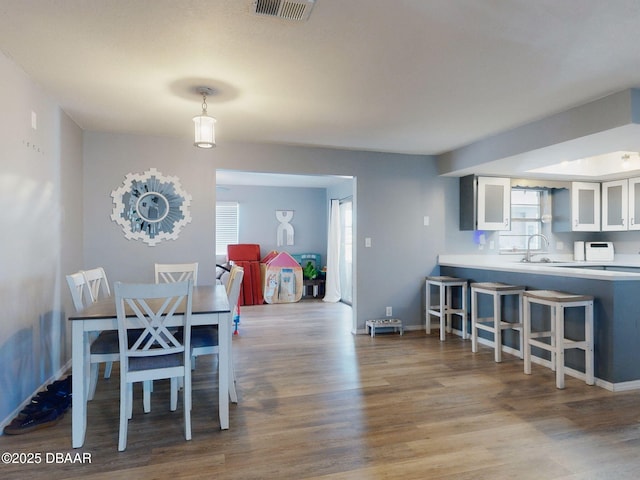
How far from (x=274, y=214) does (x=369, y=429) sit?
19.9 ft

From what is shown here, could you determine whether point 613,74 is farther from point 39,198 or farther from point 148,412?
point 39,198

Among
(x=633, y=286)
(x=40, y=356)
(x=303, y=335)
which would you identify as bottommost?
(x=303, y=335)

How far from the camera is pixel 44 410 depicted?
2496mm

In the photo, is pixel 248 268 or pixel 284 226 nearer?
pixel 248 268

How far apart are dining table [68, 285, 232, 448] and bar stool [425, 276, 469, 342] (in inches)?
111

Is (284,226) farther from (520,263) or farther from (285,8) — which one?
(285,8)

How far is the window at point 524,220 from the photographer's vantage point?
5605 mm

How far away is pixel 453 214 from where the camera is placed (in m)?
5.23

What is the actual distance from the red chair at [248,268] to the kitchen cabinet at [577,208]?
494cm

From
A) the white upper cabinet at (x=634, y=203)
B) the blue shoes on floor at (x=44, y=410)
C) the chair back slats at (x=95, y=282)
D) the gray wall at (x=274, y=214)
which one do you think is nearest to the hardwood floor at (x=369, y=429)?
the blue shoes on floor at (x=44, y=410)

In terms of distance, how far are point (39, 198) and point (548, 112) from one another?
4.15 meters

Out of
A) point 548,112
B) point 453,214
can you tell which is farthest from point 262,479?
point 453,214

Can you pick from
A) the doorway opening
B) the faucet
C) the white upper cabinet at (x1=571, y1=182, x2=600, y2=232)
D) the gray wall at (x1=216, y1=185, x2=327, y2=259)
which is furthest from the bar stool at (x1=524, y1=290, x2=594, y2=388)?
the gray wall at (x1=216, y1=185, x2=327, y2=259)

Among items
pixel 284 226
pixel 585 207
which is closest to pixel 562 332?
pixel 585 207
